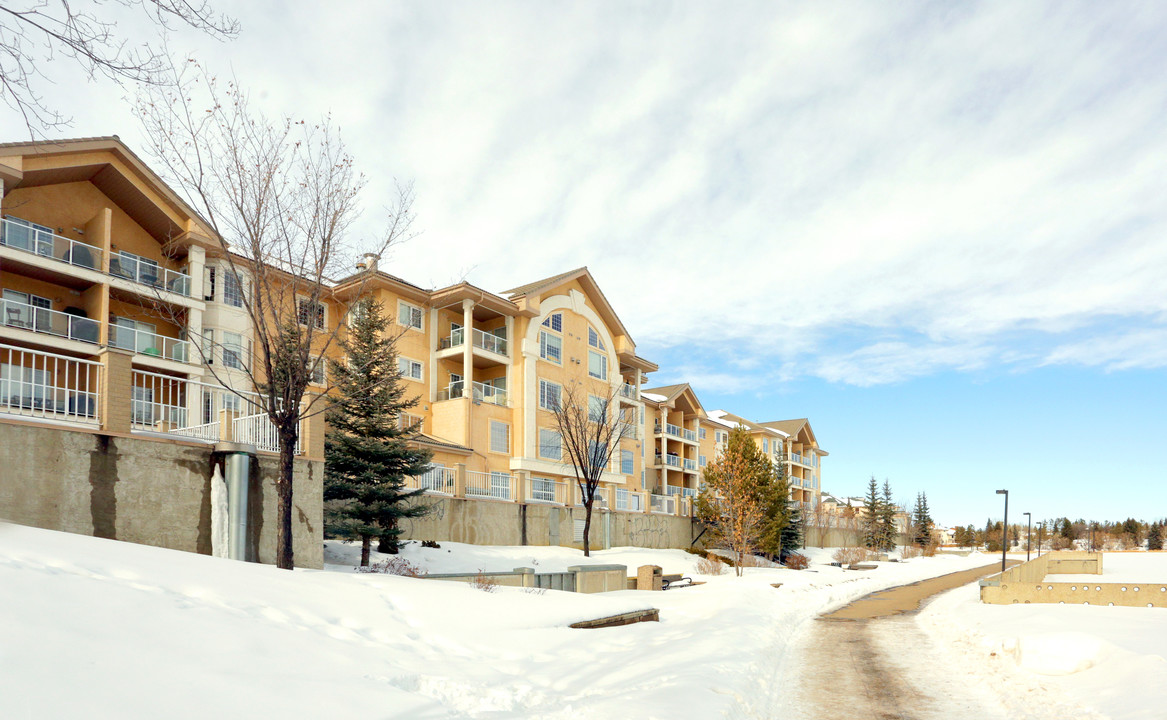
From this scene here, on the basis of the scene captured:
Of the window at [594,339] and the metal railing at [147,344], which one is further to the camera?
the window at [594,339]

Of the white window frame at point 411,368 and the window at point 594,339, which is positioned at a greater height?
the window at point 594,339

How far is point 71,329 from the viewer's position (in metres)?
27.4

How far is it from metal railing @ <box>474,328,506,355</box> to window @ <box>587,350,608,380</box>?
22.9 feet

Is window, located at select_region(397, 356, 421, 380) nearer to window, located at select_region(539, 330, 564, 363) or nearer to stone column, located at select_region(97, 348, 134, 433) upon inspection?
window, located at select_region(539, 330, 564, 363)

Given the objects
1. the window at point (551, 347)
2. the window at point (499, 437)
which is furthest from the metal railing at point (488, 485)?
the window at point (551, 347)

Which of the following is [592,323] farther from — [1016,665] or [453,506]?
[1016,665]

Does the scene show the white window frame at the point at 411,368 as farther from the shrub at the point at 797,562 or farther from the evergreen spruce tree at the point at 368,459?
the shrub at the point at 797,562

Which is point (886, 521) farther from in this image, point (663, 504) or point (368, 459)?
point (368, 459)

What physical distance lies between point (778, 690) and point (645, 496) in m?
38.3

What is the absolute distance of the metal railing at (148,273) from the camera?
2928cm

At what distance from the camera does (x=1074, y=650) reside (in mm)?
11984

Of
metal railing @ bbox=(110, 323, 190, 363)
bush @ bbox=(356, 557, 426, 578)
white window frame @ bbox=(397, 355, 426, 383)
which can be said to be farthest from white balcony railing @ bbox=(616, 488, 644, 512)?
bush @ bbox=(356, 557, 426, 578)

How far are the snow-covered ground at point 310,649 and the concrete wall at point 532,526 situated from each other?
1488cm

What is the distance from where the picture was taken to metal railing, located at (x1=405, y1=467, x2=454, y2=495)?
2922 centimetres
